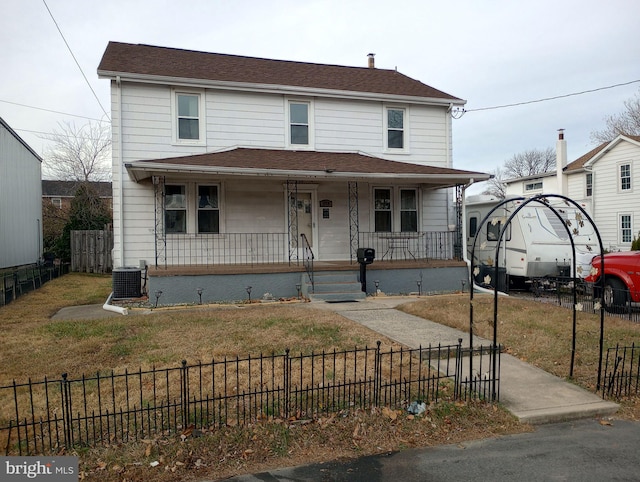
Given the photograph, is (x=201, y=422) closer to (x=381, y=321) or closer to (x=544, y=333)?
(x=381, y=321)

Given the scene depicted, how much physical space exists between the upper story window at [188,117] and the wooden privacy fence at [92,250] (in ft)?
33.1

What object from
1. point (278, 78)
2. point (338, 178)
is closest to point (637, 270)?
point (338, 178)

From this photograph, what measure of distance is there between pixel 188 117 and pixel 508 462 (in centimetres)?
1241

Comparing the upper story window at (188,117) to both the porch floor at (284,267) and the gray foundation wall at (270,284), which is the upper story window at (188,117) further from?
the gray foundation wall at (270,284)

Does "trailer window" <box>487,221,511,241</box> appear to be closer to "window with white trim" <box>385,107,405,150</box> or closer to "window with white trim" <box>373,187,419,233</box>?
"window with white trim" <box>373,187,419,233</box>

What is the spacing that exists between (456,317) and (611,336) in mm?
2617

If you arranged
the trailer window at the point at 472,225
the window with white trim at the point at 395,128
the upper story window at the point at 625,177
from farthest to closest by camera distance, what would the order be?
the upper story window at the point at 625,177, the trailer window at the point at 472,225, the window with white trim at the point at 395,128

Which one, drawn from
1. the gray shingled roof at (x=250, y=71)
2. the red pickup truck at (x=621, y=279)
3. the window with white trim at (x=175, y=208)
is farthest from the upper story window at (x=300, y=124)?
the red pickup truck at (x=621, y=279)

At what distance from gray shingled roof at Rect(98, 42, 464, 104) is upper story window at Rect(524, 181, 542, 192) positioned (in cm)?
1940

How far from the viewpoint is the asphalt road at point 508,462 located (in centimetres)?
362

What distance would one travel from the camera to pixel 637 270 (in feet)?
32.9

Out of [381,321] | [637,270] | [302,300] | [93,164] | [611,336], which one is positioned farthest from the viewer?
[93,164]

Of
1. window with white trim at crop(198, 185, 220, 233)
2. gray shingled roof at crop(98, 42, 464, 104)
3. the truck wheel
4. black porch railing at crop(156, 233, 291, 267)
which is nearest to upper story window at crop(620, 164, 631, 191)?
gray shingled roof at crop(98, 42, 464, 104)

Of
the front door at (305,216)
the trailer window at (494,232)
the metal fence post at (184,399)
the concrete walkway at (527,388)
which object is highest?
the front door at (305,216)
